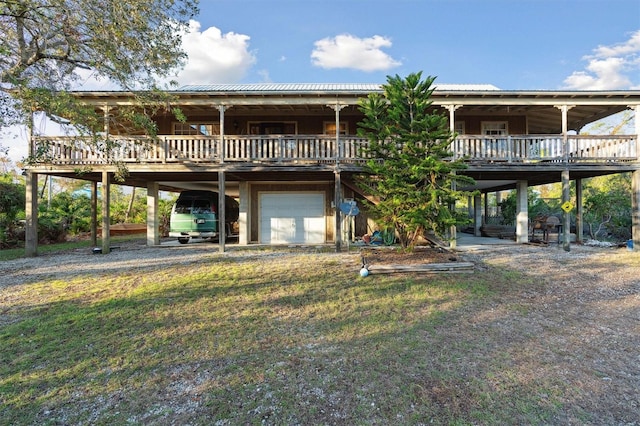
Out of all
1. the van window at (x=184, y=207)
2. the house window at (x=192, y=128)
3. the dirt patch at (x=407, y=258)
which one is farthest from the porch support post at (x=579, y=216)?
the van window at (x=184, y=207)

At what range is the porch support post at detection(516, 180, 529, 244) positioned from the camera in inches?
494

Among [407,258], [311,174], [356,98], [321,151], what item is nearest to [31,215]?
[311,174]

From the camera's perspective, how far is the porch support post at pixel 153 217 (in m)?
12.8

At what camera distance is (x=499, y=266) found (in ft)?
26.0

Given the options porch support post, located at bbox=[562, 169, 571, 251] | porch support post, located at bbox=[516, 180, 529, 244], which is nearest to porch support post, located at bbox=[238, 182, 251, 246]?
porch support post, located at bbox=[516, 180, 529, 244]

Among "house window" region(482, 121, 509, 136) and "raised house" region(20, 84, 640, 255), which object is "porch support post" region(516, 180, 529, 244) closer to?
"raised house" region(20, 84, 640, 255)

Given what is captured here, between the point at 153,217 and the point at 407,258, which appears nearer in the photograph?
the point at 407,258

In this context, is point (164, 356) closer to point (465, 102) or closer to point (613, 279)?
point (613, 279)

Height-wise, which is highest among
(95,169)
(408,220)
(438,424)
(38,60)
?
(38,60)

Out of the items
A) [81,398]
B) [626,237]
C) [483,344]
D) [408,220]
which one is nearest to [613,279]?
[408,220]

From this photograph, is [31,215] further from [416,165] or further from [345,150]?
[416,165]

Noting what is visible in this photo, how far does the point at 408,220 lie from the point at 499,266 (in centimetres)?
252

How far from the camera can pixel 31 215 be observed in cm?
1044

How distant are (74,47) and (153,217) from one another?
6.71 meters
